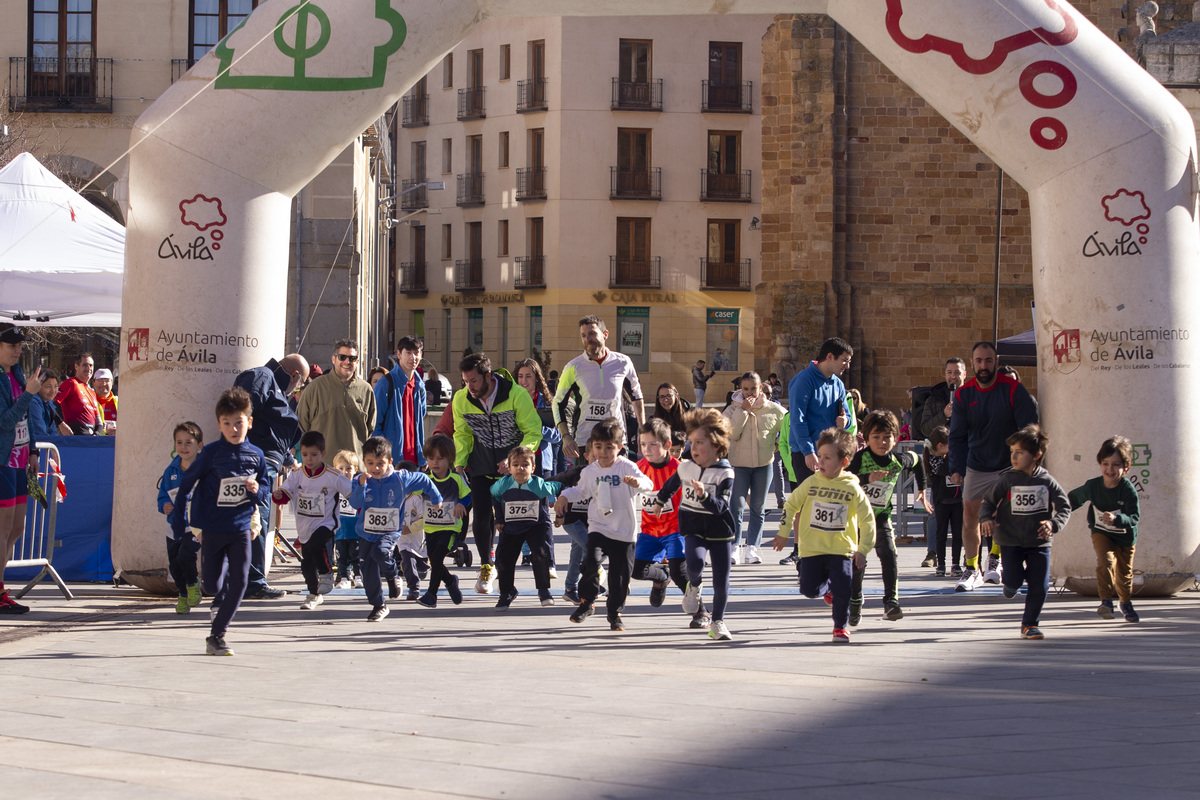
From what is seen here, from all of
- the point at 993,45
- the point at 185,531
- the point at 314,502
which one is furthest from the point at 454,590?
the point at 993,45

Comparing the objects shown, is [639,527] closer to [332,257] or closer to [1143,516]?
[1143,516]

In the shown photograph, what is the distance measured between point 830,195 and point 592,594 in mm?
25292

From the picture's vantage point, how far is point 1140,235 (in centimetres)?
998

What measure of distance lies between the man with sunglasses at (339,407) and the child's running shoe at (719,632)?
12.8 feet

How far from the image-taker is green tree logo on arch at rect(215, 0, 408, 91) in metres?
10.1

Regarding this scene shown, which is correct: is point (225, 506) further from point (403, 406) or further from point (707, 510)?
point (403, 406)

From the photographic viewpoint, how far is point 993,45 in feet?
32.6

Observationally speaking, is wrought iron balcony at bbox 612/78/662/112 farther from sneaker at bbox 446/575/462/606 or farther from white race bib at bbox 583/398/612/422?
sneaker at bbox 446/575/462/606

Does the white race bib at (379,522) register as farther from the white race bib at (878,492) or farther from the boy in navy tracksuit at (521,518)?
the white race bib at (878,492)

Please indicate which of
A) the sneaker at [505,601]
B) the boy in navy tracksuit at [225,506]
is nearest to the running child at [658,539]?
the sneaker at [505,601]

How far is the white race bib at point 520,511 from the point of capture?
9.92 m

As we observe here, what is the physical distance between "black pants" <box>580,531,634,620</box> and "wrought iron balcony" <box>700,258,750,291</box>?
45612mm

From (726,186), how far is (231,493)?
157 ft

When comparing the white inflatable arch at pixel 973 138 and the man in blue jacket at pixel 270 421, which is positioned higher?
the white inflatable arch at pixel 973 138
